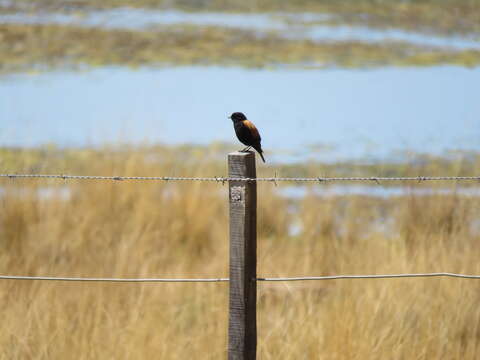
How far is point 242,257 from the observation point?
3844 mm

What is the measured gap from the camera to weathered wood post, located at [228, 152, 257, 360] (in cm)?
383

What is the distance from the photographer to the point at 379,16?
89.9 ft

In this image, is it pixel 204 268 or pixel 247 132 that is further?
pixel 204 268

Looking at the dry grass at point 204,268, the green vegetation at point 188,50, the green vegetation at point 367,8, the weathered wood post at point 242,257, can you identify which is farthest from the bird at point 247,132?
the green vegetation at point 367,8

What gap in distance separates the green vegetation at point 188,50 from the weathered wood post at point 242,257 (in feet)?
58.3

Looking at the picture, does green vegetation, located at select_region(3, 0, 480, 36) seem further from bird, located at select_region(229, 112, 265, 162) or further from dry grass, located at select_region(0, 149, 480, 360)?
bird, located at select_region(229, 112, 265, 162)

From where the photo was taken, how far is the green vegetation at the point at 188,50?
2225cm

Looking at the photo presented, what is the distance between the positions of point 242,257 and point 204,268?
9.63 ft

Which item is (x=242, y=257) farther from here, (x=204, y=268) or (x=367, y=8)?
(x=367, y=8)

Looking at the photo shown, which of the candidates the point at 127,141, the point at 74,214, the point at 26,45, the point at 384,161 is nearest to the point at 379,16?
the point at 26,45

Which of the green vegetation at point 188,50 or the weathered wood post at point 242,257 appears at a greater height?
the green vegetation at point 188,50

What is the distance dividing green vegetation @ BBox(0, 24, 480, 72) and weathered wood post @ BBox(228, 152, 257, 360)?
17774mm

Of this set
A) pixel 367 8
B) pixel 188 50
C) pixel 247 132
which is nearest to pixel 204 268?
pixel 247 132

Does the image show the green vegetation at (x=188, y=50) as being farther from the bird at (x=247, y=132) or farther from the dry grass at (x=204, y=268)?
the bird at (x=247, y=132)
